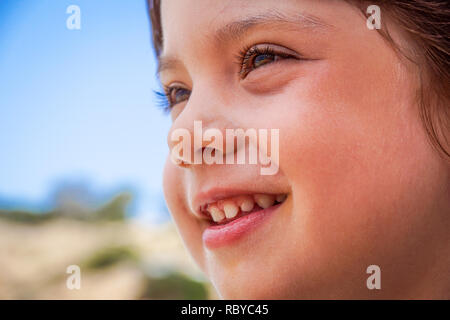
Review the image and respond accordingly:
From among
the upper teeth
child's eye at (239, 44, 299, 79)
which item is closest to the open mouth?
the upper teeth

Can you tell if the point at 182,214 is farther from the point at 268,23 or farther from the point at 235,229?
the point at 268,23

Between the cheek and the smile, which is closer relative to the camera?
the smile

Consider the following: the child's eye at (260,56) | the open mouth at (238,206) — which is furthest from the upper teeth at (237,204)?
the child's eye at (260,56)

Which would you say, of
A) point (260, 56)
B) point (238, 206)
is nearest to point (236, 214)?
point (238, 206)

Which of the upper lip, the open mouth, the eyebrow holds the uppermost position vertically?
the eyebrow

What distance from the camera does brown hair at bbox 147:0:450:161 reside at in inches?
31.0

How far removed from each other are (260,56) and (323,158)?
0.69 feet

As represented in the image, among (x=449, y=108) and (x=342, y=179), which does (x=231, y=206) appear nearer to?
(x=342, y=179)

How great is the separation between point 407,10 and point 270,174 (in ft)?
1.11

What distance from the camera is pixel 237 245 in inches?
32.8

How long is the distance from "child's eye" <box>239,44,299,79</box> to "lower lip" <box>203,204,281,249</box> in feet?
0.77

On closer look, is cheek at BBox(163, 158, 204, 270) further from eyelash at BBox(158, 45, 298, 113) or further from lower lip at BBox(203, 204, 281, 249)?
eyelash at BBox(158, 45, 298, 113)
